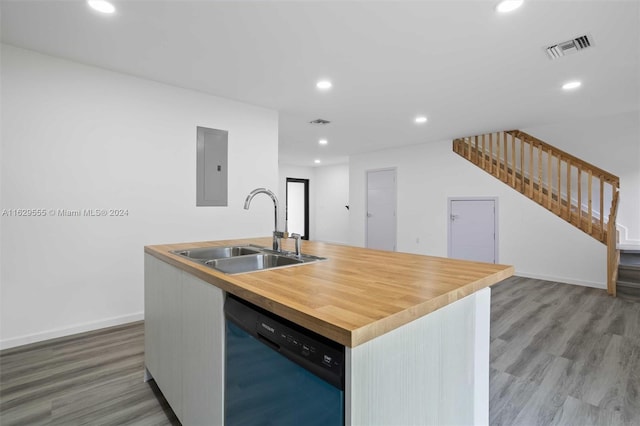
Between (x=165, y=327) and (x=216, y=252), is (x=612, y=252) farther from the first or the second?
(x=165, y=327)

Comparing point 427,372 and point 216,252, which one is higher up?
point 216,252

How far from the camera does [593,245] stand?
168 inches

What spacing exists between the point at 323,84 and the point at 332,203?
6.16 meters

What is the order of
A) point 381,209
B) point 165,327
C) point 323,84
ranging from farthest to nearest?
1. point 381,209
2. point 323,84
3. point 165,327

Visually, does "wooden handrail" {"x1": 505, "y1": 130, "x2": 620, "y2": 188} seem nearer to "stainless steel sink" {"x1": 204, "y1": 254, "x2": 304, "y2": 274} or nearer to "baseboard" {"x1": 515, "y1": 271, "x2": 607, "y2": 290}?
"baseboard" {"x1": 515, "y1": 271, "x2": 607, "y2": 290}

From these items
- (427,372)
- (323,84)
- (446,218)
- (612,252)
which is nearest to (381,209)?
(446,218)

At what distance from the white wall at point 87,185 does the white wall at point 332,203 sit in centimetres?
573

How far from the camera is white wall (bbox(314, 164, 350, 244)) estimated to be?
29.4 ft

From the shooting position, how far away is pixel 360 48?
2.49 metres

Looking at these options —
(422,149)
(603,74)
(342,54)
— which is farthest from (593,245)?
(342,54)

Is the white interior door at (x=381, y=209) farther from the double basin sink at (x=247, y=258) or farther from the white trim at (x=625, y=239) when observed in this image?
the double basin sink at (x=247, y=258)

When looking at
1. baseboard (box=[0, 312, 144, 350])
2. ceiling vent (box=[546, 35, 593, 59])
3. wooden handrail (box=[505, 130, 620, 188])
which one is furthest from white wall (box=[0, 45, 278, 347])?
wooden handrail (box=[505, 130, 620, 188])

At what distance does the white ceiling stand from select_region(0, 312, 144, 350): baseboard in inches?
94.2

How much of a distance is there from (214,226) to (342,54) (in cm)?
229
